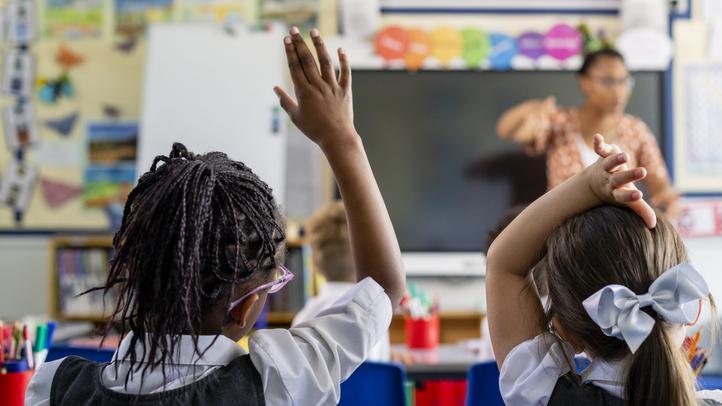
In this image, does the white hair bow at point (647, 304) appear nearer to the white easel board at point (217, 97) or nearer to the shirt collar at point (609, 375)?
the shirt collar at point (609, 375)

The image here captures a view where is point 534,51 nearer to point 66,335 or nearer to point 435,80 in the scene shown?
point 435,80

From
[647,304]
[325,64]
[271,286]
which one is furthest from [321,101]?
[647,304]

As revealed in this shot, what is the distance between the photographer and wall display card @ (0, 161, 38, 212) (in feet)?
12.7

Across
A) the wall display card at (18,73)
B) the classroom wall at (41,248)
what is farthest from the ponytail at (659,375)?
the wall display card at (18,73)

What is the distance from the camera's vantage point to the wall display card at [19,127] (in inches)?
154

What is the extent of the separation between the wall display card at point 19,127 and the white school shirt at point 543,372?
347 cm

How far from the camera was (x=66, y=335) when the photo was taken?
10.9 ft

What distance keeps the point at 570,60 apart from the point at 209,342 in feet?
10.8

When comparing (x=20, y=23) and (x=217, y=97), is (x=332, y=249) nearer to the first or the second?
(x=217, y=97)

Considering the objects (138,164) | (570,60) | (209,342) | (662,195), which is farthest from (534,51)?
(209,342)

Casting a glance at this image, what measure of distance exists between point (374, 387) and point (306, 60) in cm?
84

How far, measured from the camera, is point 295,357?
88 centimetres

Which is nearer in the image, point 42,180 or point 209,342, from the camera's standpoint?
point 209,342

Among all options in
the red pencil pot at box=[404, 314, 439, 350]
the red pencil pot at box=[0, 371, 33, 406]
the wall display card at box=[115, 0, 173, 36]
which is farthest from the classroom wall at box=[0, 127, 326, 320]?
the red pencil pot at box=[0, 371, 33, 406]
